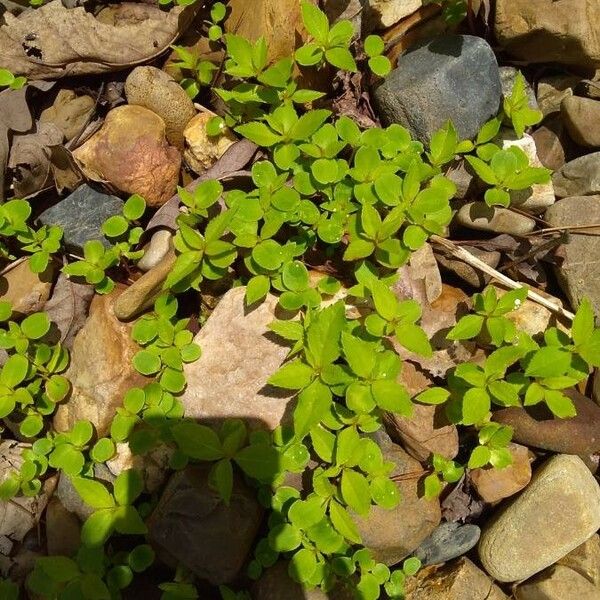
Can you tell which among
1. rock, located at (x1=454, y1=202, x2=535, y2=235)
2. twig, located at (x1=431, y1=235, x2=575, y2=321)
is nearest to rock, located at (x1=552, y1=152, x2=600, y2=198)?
rock, located at (x1=454, y1=202, x2=535, y2=235)

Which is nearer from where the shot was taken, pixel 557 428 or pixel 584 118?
pixel 557 428

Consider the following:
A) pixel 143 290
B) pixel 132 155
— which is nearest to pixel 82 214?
pixel 132 155

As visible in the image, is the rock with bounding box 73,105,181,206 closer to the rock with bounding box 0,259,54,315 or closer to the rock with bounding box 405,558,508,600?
the rock with bounding box 0,259,54,315

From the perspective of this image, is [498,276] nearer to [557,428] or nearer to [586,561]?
[557,428]

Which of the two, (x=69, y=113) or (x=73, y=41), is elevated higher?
(x=73, y=41)

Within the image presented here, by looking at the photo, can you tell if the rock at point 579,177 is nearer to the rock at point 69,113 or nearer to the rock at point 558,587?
the rock at point 558,587

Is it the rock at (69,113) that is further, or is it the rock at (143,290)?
the rock at (69,113)

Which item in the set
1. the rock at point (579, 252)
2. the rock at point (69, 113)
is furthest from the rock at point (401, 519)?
the rock at point (69, 113)
